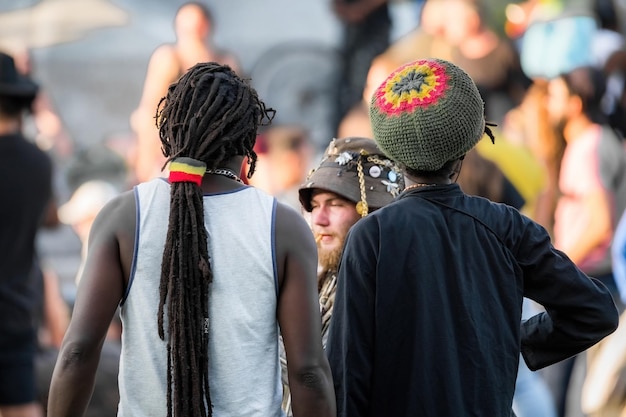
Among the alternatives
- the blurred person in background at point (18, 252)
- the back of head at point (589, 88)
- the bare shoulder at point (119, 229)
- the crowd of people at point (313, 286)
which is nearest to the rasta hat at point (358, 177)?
the crowd of people at point (313, 286)

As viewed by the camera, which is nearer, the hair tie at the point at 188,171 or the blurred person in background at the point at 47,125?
the hair tie at the point at 188,171

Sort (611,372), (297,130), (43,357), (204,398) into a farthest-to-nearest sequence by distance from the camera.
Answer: (297,130), (43,357), (611,372), (204,398)

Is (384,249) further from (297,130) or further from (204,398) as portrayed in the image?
(297,130)

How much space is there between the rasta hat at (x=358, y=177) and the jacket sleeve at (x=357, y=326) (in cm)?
83

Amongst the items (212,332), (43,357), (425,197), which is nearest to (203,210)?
(212,332)

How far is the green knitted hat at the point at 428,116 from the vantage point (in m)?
2.79

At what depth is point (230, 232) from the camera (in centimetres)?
280

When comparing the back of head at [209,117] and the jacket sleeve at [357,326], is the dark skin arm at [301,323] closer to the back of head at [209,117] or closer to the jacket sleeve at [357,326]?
the jacket sleeve at [357,326]

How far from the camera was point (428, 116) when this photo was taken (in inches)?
110

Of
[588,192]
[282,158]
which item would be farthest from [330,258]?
[282,158]

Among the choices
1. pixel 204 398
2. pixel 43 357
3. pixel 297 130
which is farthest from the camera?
pixel 297 130

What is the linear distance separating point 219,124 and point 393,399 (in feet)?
2.61

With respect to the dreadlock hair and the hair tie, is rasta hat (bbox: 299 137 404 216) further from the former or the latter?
the hair tie

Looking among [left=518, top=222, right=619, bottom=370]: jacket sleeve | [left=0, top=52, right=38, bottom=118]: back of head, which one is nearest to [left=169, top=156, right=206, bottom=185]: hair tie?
[left=518, top=222, right=619, bottom=370]: jacket sleeve
